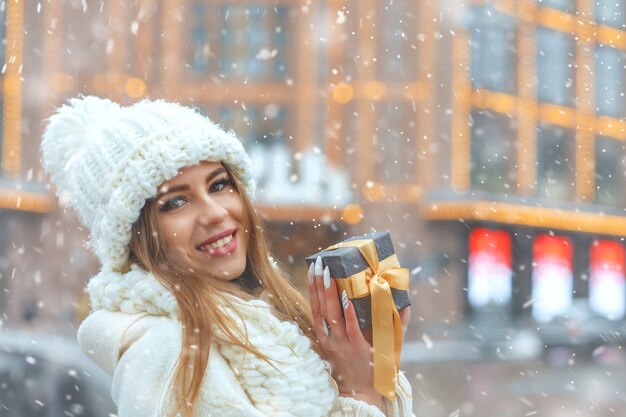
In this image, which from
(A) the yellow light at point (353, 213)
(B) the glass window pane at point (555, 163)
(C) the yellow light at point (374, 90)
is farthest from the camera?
(B) the glass window pane at point (555, 163)

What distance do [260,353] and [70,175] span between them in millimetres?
689

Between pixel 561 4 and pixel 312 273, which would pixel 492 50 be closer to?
pixel 561 4

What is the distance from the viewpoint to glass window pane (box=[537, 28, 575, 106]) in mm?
27297

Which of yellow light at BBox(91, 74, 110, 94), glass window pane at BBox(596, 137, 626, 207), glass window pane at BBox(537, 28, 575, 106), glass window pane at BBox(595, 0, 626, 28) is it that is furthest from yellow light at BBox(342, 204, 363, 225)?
glass window pane at BBox(595, 0, 626, 28)

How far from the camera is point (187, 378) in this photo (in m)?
1.99

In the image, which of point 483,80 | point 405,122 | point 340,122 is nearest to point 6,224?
point 340,122

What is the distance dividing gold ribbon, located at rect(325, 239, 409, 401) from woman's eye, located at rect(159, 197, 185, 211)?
39cm

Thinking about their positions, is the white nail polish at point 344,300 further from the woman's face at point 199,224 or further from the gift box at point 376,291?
the woman's face at point 199,224

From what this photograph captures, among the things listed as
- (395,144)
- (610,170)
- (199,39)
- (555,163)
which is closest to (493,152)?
(555,163)

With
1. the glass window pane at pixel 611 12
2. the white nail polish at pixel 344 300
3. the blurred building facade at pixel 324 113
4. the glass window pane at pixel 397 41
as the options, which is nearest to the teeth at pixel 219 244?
the white nail polish at pixel 344 300

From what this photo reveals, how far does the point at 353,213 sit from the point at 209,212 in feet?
71.1

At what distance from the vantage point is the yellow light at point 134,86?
23422mm

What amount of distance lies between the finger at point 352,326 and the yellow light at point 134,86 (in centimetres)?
2199

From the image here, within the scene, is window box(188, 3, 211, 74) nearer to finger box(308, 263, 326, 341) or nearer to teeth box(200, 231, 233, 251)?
teeth box(200, 231, 233, 251)
